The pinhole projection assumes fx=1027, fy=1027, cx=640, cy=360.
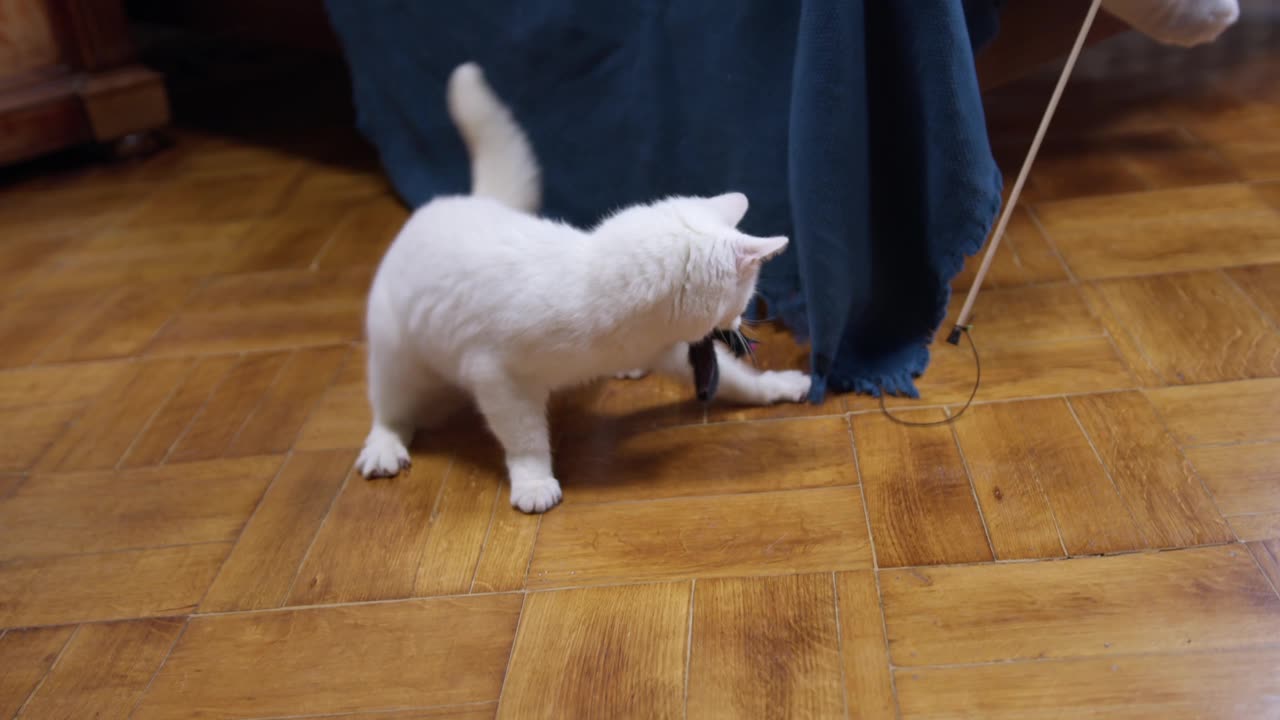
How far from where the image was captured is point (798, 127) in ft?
4.42

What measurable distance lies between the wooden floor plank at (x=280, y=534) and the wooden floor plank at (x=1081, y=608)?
2.39 feet

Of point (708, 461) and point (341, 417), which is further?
point (341, 417)

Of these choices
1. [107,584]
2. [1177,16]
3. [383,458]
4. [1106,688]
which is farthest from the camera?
[1177,16]

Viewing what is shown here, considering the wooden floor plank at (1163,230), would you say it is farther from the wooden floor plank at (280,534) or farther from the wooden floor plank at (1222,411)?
the wooden floor plank at (280,534)

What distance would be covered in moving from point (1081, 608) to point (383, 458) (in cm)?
90

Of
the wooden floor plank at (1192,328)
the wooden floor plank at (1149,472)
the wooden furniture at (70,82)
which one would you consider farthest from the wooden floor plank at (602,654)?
the wooden furniture at (70,82)

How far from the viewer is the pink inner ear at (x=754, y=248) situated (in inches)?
46.4

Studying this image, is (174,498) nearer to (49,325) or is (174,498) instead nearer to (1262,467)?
(49,325)

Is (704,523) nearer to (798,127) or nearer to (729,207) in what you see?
(729,207)

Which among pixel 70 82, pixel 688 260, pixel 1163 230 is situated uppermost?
pixel 688 260

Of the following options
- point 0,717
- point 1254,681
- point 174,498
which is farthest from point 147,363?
point 1254,681

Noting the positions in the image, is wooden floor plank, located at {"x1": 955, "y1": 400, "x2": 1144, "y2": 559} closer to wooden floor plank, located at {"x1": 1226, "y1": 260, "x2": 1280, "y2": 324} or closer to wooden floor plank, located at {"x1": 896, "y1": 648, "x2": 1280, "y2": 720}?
wooden floor plank, located at {"x1": 896, "y1": 648, "x2": 1280, "y2": 720}

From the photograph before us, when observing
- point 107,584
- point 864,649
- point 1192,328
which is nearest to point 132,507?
point 107,584

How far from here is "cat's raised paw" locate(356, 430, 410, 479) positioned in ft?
4.66
